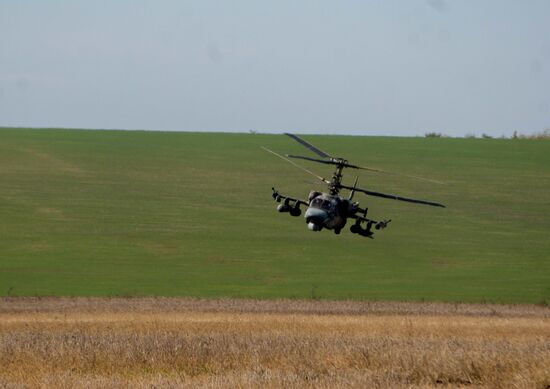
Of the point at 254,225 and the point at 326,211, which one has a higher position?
the point at 326,211

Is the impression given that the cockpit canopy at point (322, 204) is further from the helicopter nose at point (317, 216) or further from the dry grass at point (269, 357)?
the dry grass at point (269, 357)

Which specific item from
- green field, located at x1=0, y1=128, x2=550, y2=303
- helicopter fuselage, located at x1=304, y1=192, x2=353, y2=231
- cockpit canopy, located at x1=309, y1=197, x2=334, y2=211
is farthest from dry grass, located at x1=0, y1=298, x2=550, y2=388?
green field, located at x1=0, y1=128, x2=550, y2=303

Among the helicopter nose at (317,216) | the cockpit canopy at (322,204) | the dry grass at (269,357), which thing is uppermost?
the cockpit canopy at (322,204)

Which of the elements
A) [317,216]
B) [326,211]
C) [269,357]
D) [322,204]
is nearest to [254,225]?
[322,204]

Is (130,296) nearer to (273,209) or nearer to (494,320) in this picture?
(494,320)

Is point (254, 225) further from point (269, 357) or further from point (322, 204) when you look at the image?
point (269, 357)

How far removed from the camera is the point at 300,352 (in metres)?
21.2

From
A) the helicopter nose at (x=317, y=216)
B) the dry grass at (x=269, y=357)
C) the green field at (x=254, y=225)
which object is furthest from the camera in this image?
the green field at (x=254, y=225)

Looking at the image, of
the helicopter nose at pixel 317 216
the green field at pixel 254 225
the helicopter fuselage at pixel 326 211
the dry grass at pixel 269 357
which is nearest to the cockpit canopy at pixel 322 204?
the helicopter fuselage at pixel 326 211

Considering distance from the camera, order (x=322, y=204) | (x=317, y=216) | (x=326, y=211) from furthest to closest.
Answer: (x=322, y=204)
(x=326, y=211)
(x=317, y=216)

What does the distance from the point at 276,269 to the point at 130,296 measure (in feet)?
30.7

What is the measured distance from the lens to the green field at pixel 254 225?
5050 centimetres

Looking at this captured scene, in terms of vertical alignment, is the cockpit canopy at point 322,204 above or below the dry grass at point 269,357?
above

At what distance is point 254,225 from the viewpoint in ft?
208
